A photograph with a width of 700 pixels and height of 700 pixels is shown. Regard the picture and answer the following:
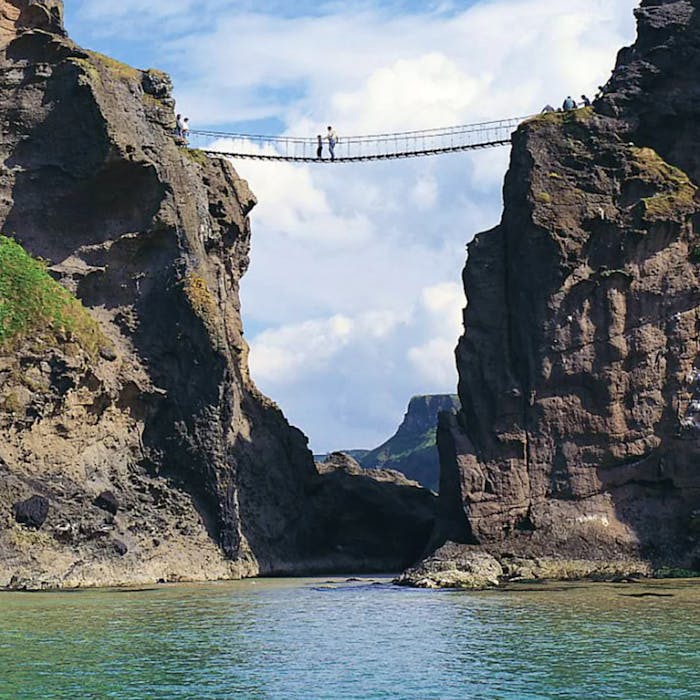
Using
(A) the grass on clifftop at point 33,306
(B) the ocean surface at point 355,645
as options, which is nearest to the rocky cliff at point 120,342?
(A) the grass on clifftop at point 33,306

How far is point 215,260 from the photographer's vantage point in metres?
74.1

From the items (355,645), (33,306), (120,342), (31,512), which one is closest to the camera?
(355,645)

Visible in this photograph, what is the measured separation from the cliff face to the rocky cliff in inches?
458

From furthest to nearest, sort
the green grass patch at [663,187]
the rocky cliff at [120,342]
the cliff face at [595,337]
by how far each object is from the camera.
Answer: the green grass patch at [663,187]
the cliff face at [595,337]
the rocky cliff at [120,342]

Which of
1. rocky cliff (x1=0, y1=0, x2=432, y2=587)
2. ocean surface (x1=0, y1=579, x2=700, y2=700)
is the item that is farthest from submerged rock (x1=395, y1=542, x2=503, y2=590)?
rocky cliff (x1=0, y1=0, x2=432, y2=587)

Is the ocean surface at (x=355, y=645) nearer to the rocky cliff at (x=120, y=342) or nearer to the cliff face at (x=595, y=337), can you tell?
the rocky cliff at (x=120, y=342)

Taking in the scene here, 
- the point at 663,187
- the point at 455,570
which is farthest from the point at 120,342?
the point at 663,187

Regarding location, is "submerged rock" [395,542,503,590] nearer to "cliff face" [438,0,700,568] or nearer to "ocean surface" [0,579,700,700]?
"cliff face" [438,0,700,568]

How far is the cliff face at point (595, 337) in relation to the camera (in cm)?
6138

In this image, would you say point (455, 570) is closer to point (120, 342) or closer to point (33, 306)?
point (120, 342)

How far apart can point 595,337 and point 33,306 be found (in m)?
26.7

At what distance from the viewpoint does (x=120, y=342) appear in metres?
65.8

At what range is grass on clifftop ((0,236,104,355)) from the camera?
59125mm

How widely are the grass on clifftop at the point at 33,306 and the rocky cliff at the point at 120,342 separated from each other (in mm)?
107
